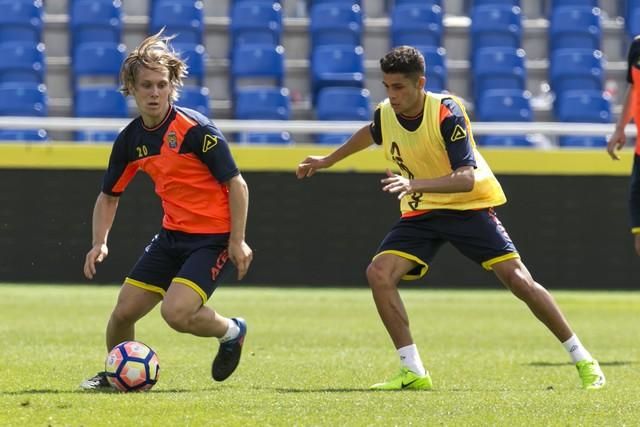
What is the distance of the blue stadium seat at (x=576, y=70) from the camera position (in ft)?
67.3

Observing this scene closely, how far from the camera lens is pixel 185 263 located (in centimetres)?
731

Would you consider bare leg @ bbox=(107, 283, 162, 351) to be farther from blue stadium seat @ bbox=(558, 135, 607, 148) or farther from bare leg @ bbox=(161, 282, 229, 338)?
blue stadium seat @ bbox=(558, 135, 607, 148)

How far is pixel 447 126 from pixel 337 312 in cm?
684

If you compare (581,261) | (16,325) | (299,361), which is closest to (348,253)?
(581,261)

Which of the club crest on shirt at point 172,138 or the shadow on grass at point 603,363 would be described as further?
the shadow on grass at point 603,363

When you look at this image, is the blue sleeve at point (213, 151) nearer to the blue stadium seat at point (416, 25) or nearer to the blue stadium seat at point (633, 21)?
the blue stadium seat at point (416, 25)

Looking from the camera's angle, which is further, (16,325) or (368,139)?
(16,325)

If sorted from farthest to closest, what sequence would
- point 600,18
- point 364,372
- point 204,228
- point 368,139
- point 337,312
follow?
1. point 600,18
2. point 337,312
3. point 364,372
4. point 368,139
5. point 204,228

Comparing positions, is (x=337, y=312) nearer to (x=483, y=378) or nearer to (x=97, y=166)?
(x=97, y=166)

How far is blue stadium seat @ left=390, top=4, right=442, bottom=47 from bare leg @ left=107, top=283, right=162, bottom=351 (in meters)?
13.6

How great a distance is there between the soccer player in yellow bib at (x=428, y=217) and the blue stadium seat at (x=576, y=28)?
1374 centimetres

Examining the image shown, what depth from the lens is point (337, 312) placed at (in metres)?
14.1

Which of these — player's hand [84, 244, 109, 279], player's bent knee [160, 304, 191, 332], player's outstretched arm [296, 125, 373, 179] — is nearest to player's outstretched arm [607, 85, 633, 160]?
player's outstretched arm [296, 125, 373, 179]

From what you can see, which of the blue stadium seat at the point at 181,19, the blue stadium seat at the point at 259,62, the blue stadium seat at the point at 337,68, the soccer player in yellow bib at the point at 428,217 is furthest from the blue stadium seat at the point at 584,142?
the soccer player in yellow bib at the point at 428,217
